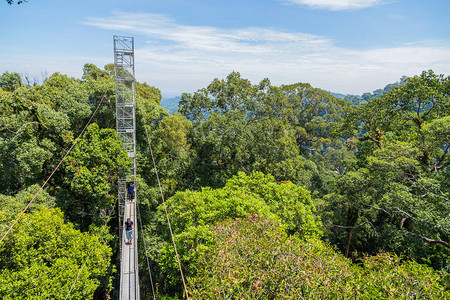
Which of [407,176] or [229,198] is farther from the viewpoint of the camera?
[229,198]

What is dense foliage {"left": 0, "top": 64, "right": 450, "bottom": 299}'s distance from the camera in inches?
233

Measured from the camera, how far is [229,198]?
424 inches

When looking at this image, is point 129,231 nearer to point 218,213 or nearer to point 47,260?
point 47,260

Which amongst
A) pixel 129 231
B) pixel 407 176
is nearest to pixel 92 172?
pixel 129 231

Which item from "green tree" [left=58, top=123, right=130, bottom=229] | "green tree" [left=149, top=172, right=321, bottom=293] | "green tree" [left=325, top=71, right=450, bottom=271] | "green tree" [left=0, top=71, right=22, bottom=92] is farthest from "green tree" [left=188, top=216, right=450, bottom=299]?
"green tree" [left=0, top=71, right=22, bottom=92]

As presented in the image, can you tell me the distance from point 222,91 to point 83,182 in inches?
470

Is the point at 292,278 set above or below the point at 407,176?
below

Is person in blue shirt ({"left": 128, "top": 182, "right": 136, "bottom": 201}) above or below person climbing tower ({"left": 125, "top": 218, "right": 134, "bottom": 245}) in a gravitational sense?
above

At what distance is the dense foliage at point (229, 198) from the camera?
591cm

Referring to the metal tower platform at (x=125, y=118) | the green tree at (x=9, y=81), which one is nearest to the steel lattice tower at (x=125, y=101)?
the metal tower platform at (x=125, y=118)

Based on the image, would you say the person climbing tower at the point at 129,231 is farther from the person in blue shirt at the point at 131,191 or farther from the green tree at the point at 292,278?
the green tree at the point at 292,278

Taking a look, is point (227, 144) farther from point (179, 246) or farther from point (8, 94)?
point (8, 94)

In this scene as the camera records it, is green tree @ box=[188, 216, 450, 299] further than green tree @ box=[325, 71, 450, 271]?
No

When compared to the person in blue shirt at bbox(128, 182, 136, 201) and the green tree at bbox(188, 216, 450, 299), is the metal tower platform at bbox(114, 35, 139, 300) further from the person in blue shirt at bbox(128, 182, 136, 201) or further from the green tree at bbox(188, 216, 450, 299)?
the green tree at bbox(188, 216, 450, 299)
